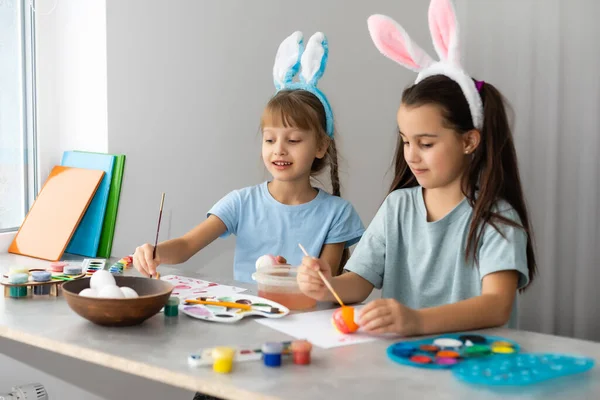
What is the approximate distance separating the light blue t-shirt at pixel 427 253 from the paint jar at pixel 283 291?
177 mm

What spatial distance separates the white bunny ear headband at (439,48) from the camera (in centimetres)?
127

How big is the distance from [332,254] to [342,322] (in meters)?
0.67

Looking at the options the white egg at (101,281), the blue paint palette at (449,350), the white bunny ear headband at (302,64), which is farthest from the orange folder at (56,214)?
the blue paint palette at (449,350)

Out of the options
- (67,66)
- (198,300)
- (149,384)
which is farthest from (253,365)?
(67,66)

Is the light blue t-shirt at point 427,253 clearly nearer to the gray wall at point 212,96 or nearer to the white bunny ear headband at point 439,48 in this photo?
the white bunny ear headband at point 439,48

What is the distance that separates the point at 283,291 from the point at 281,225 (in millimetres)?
518

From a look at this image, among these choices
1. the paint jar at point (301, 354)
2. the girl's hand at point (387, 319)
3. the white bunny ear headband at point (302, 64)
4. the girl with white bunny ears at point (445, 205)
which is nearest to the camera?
the paint jar at point (301, 354)

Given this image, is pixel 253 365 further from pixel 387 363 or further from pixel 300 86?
pixel 300 86

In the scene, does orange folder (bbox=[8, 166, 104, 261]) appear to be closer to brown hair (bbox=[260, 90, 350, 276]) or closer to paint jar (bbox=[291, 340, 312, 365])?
brown hair (bbox=[260, 90, 350, 276])

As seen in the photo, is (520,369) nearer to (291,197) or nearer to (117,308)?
(117,308)

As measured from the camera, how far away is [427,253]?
134 cm

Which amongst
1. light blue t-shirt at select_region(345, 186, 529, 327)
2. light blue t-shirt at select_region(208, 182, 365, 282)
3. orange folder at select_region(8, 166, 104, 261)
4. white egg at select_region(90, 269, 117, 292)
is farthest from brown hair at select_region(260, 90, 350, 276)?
white egg at select_region(90, 269, 117, 292)

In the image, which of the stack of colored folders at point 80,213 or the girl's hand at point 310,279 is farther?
the stack of colored folders at point 80,213

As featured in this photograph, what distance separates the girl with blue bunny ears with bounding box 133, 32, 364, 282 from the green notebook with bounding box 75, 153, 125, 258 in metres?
0.33
